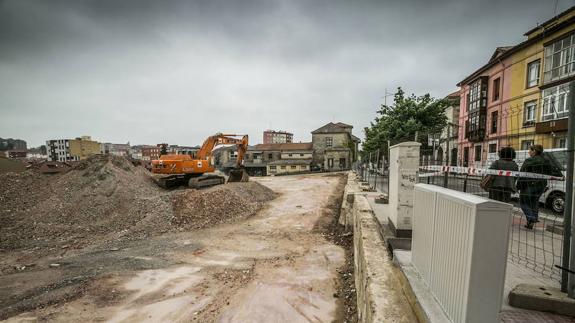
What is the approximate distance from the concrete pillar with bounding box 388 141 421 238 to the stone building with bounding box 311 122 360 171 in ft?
130

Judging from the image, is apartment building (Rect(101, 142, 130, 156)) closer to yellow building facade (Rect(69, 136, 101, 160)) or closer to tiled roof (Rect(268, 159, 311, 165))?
yellow building facade (Rect(69, 136, 101, 160))

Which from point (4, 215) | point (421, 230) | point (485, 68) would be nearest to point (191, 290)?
point (421, 230)

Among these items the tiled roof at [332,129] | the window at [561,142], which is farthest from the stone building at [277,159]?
the window at [561,142]

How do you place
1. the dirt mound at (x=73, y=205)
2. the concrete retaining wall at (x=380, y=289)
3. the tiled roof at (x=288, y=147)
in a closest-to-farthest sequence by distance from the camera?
1. the concrete retaining wall at (x=380, y=289)
2. the dirt mound at (x=73, y=205)
3. the tiled roof at (x=288, y=147)

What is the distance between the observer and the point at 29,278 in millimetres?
4906

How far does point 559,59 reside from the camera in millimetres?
14562

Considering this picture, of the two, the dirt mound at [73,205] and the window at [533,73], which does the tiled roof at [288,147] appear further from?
the dirt mound at [73,205]

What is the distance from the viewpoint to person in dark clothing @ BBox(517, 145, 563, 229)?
4332 mm

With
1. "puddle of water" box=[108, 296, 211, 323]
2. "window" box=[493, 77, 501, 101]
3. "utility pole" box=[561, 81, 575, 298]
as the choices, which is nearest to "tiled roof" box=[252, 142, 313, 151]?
"window" box=[493, 77, 501, 101]

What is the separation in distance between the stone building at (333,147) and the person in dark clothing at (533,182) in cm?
Answer: 3858

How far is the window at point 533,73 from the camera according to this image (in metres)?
16.1

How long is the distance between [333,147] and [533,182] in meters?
40.8

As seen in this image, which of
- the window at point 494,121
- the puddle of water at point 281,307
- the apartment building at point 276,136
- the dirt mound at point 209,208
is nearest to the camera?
the puddle of water at point 281,307

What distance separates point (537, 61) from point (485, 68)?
513cm
